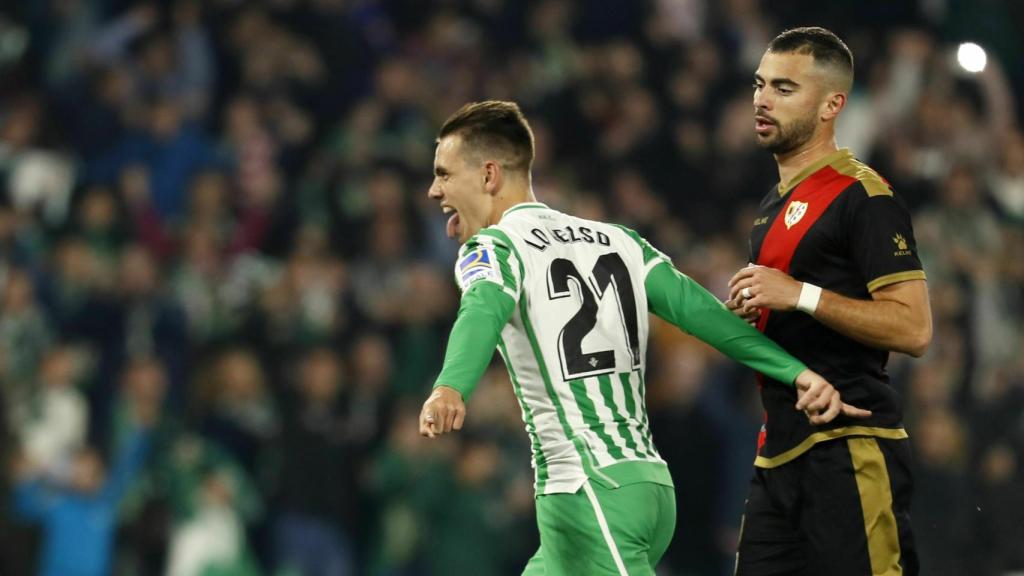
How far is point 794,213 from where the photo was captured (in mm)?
4293

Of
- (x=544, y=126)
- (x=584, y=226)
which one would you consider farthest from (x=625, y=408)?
(x=544, y=126)

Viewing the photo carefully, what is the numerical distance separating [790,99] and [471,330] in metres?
1.37

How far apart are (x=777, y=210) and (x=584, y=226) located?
683 millimetres

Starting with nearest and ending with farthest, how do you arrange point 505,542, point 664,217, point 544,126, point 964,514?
point 964,514
point 505,542
point 664,217
point 544,126

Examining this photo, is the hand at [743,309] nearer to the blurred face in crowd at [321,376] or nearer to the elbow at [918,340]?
the elbow at [918,340]

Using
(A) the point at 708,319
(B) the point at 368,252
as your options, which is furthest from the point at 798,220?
(B) the point at 368,252

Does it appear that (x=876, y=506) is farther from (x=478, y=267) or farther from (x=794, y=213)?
(x=478, y=267)

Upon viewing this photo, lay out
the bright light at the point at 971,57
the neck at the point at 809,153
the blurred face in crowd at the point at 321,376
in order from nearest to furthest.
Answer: the neck at the point at 809,153, the blurred face in crowd at the point at 321,376, the bright light at the point at 971,57

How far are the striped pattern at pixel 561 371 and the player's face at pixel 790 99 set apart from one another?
2.43 feet

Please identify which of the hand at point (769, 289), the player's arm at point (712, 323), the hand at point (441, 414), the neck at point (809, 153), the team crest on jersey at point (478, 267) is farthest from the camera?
the neck at point (809, 153)

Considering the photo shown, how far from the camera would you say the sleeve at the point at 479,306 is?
3568 mm

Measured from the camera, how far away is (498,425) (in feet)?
29.0

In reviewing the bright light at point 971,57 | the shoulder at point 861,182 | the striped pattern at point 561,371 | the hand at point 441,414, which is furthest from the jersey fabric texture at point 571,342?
the bright light at point 971,57

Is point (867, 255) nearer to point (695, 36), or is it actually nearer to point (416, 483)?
point (416, 483)
